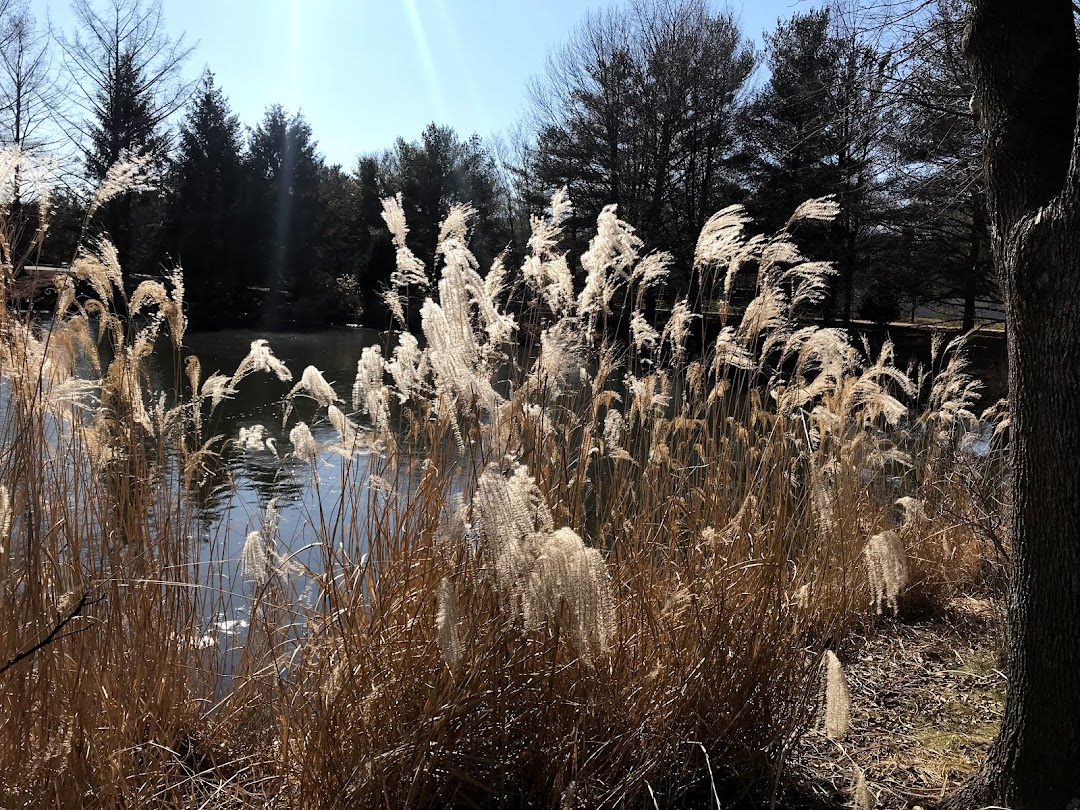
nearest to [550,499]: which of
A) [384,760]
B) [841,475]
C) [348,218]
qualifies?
[384,760]

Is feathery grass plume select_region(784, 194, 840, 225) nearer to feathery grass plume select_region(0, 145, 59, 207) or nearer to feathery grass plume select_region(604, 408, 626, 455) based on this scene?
feathery grass plume select_region(604, 408, 626, 455)

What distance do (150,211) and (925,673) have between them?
26.3 meters

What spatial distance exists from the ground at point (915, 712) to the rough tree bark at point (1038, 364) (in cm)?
29

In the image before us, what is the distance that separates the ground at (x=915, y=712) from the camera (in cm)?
206

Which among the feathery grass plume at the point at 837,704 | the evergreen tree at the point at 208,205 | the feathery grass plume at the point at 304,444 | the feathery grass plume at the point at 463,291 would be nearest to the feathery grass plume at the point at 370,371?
the feathery grass plume at the point at 304,444

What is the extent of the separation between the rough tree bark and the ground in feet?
0.94

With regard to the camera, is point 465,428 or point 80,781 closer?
point 80,781

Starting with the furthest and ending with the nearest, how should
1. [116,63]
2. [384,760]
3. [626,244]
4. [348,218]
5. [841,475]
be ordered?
[348,218] → [116,63] → [841,475] → [626,244] → [384,760]

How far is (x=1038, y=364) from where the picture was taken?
161 centimetres

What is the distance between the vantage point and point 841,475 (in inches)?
132

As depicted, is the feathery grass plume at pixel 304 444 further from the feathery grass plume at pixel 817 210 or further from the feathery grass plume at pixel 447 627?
the feathery grass plume at pixel 817 210

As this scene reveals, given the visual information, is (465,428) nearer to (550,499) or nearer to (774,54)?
(550,499)

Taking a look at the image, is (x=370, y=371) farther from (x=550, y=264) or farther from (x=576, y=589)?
(x=576, y=589)

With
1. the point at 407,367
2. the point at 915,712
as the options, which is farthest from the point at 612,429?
the point at 915,712
